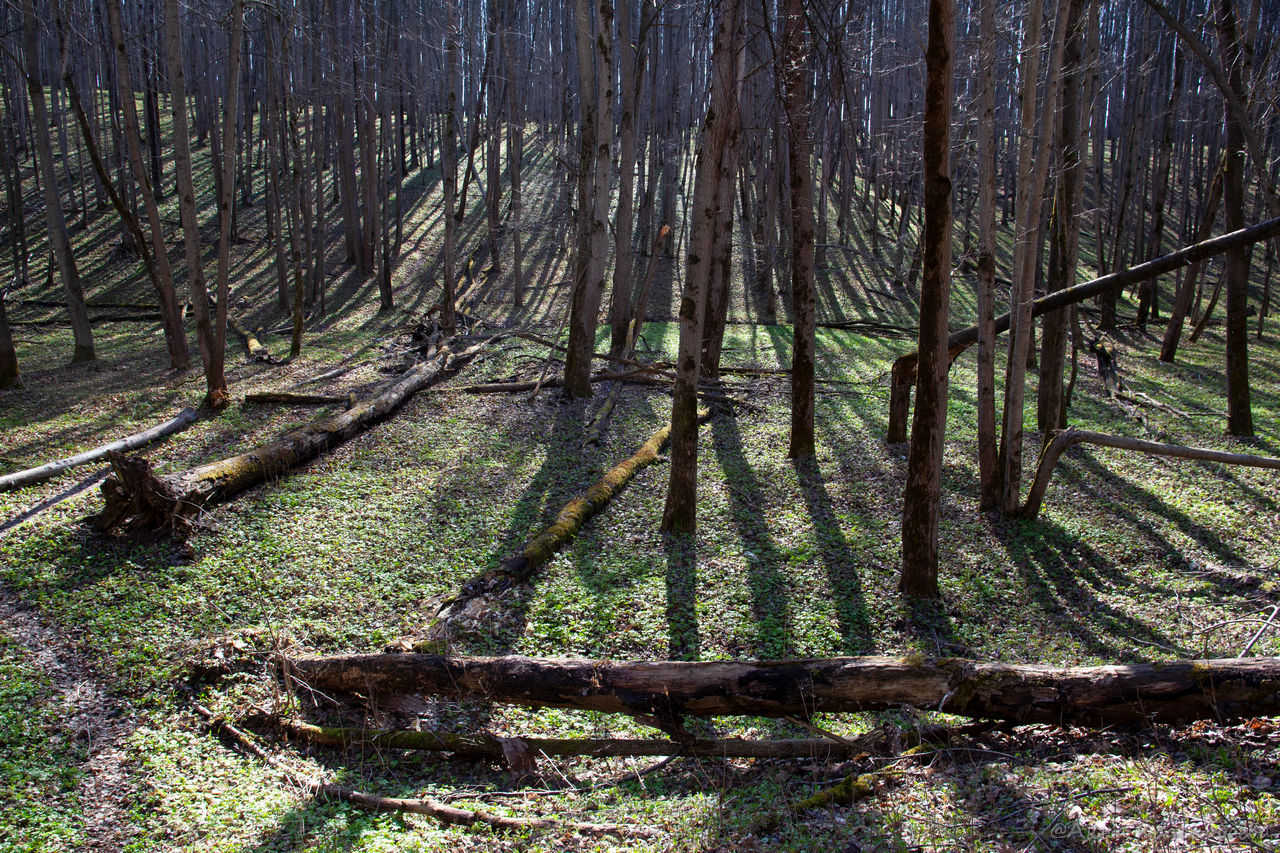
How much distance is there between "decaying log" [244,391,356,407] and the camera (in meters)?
10.2

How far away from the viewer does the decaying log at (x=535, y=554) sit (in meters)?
5.23

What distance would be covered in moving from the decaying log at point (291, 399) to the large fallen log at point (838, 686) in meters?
6.60

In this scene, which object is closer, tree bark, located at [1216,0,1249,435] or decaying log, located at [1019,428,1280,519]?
decaying log, located at [1019,428,1280,519]

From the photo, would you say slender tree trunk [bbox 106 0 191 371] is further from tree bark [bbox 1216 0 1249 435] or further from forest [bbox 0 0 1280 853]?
tree bark [bbox 1216 0 1249 435]

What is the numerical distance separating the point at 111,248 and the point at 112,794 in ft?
75.1

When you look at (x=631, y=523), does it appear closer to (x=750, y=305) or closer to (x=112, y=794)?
(x=112, y=794)

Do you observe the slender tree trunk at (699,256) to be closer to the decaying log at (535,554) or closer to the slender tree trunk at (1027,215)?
the decaying log at (535,554)

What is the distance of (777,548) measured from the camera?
21.9 feet

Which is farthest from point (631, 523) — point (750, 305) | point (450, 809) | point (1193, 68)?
point (1193, 68)

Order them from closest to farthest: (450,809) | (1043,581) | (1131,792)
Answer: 1. (1131,792)
2. (450,809)
3. (1043,581)

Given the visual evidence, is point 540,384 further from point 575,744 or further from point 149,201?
point 575,744

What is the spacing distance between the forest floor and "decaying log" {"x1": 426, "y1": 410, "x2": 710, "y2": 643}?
0.15 metres

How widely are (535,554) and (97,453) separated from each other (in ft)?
15.2

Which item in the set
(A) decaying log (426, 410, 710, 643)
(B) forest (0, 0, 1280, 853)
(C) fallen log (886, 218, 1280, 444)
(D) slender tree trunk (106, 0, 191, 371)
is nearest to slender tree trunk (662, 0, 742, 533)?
(B) forest (0, 0, 1280, 853)
